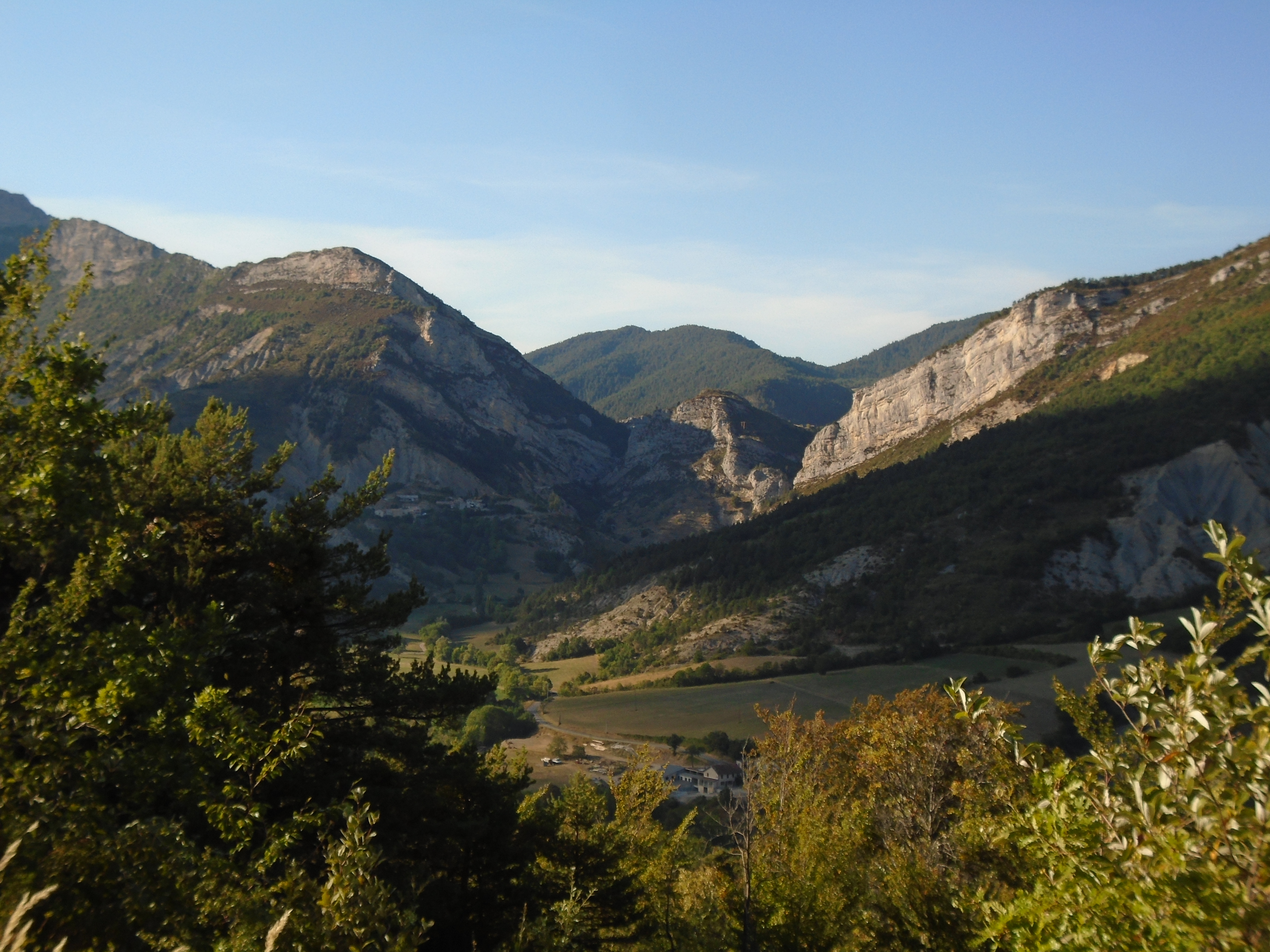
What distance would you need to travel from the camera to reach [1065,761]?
22.2ft

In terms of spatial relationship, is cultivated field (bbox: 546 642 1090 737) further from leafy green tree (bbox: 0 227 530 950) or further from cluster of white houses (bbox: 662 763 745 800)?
leafy green tree (bbox: 0 227 530 950)

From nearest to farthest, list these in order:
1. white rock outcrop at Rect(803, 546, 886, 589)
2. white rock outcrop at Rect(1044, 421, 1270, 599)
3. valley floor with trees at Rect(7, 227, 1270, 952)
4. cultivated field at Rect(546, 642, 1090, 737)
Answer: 1. valley floor with trees at Rect(7, 227, 1270, 952)
2. cultivated field at Rect(546, 642, 1090, 737)
3. white rock outcrop at Rect(1044, 421, 1270, 599)
4. white rock outcrop at Rect(803, 546, 886, 589)

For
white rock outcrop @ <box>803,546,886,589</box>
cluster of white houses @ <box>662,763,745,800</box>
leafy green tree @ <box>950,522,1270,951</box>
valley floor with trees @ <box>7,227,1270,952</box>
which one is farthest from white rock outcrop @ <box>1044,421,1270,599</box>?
leafy green tree @ <box>950,522,1270,951</box>

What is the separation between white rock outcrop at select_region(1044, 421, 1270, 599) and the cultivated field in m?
16.3

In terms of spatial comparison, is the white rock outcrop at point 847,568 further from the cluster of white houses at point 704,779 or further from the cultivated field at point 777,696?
the cluster of white houses at point 704,779

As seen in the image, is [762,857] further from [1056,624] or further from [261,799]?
[1056,624]

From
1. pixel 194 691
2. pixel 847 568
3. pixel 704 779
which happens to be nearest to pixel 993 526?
pixel 847 568

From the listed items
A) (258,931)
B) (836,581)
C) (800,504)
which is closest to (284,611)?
(258,931)

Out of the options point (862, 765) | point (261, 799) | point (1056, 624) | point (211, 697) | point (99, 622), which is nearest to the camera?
point (211, 697)

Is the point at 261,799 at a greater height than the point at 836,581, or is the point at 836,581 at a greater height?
the point at 261,799

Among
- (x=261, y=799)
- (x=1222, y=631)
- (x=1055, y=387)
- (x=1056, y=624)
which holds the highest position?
(x=1055, y=387)

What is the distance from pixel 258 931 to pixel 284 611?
13877mm

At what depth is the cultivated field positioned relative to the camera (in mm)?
88750

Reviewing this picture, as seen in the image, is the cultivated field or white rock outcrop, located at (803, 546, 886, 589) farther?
white rock outcrop, located at (803, 546, 886, 589)
